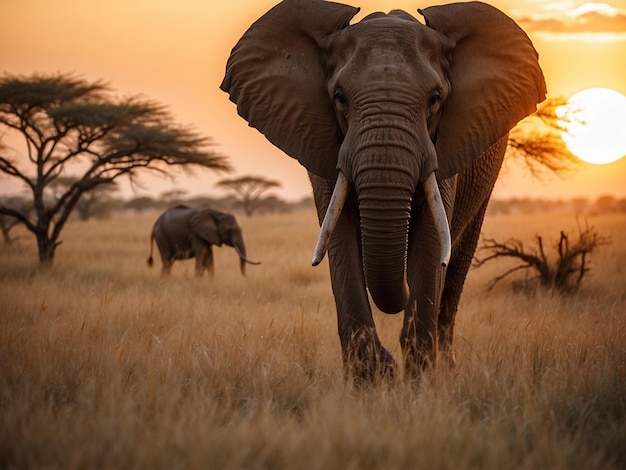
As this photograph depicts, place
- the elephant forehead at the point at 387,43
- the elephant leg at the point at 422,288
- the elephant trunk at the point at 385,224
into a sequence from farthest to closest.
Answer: the elephant leg at the point at 422,288 → the elephant forehead at the point at 387,43 → the elephant trunk at the point at 385,224

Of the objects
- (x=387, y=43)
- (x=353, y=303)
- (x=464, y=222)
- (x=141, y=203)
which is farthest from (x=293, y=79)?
(x=141, y=203)

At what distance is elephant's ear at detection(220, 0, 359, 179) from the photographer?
4496mm

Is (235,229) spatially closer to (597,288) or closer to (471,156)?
(597,288)

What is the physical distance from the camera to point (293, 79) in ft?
15.1

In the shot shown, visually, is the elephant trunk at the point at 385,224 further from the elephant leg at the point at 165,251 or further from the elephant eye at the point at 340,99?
the elephant leg at the point at 165,251

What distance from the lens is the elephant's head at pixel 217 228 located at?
15.3 m

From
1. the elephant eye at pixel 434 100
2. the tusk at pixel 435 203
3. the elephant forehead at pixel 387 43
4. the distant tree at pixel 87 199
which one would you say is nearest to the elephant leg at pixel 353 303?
the tusk at pixel 435 203

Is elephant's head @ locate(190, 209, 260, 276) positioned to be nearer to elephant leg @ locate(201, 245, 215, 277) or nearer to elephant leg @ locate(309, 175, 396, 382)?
elephant leg @ locate(201, 245, 215, 277)

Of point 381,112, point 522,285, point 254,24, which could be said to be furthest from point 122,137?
point 381,112

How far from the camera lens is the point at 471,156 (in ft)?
15.0

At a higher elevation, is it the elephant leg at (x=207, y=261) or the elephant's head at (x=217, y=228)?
the elephant's head at (x=217, y=228)

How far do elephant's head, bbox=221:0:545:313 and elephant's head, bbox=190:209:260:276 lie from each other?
10.4 metres

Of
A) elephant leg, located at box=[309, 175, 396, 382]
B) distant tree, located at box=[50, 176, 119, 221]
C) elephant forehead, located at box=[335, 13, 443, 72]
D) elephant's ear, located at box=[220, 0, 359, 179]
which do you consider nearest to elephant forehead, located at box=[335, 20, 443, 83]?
elephant forehead, located at box=[335, 13, 443, 72]

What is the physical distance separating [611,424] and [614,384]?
586 mm
